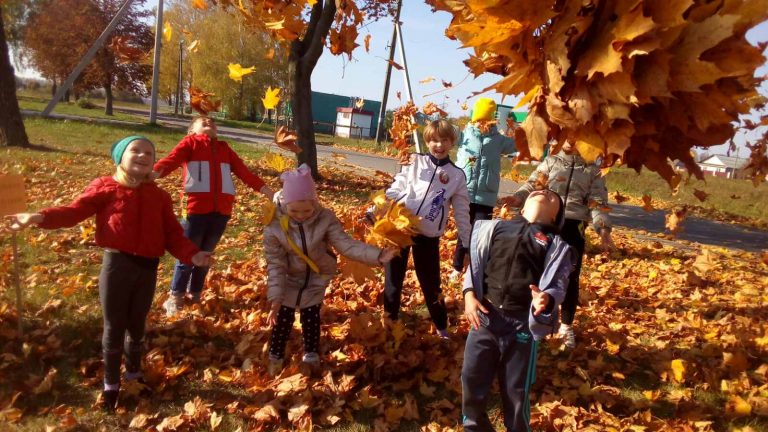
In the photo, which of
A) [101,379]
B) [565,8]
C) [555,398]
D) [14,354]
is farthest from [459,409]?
[14,354]

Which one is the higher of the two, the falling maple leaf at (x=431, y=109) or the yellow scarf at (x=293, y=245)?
the falling maple leaf at (x=431, y=109)

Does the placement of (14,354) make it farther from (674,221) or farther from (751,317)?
(674,221)

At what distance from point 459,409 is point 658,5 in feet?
8.82

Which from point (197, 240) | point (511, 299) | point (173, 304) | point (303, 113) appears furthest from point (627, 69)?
point (303, 113)

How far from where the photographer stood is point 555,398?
11.0 feet

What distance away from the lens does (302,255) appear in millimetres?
3291

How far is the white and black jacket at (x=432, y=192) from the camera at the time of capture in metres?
3.90

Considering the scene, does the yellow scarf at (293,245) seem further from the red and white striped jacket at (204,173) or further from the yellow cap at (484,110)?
the yellow cap at (484,110)

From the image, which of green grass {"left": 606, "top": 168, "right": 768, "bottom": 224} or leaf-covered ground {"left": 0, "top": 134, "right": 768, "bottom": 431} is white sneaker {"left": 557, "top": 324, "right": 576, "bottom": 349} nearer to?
leaf-covered ground {"left": 0, "top": 134, "right": 768, "bottom": 431}

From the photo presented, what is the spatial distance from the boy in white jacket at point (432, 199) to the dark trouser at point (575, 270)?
33.2 inches

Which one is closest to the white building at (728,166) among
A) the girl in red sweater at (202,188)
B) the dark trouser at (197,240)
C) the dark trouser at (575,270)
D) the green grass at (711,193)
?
the green grass at (711,193)

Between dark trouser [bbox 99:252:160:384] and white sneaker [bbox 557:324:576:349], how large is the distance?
304 cm

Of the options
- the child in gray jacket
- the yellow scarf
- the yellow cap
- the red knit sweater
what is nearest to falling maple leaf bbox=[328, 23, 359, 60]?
the child in gray jacket

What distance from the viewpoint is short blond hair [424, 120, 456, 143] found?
3.78 metres
